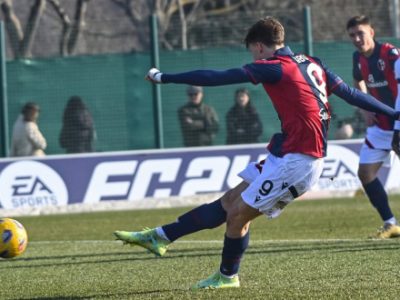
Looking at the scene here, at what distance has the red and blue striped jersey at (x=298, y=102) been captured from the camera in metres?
7.94

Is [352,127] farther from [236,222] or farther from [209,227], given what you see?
[236,222]

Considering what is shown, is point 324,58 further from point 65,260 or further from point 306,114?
point 306,114

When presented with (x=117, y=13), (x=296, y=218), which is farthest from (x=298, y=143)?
(x=117, y=13)

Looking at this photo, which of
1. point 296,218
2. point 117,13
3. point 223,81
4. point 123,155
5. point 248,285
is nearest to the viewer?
point 223,81

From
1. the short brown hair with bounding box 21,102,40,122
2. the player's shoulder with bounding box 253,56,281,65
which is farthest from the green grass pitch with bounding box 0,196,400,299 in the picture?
the short brown hair with bounding box 21,102,40,122

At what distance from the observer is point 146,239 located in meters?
8.52

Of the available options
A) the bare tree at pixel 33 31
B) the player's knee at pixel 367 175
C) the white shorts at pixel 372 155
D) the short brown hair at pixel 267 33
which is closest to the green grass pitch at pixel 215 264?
the player's knee at pixel 367 175

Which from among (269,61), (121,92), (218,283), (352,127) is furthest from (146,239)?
(352,127)

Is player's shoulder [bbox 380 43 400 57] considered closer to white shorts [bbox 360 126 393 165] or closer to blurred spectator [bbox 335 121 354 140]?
white shorts [bbox 360 126 393 165]

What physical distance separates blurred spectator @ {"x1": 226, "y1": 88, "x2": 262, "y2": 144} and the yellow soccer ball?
9.45 m

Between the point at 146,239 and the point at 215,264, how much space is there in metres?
1.56

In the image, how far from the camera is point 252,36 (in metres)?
8.02

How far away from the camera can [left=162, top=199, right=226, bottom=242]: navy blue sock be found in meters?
8.55

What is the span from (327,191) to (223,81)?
11094mm
